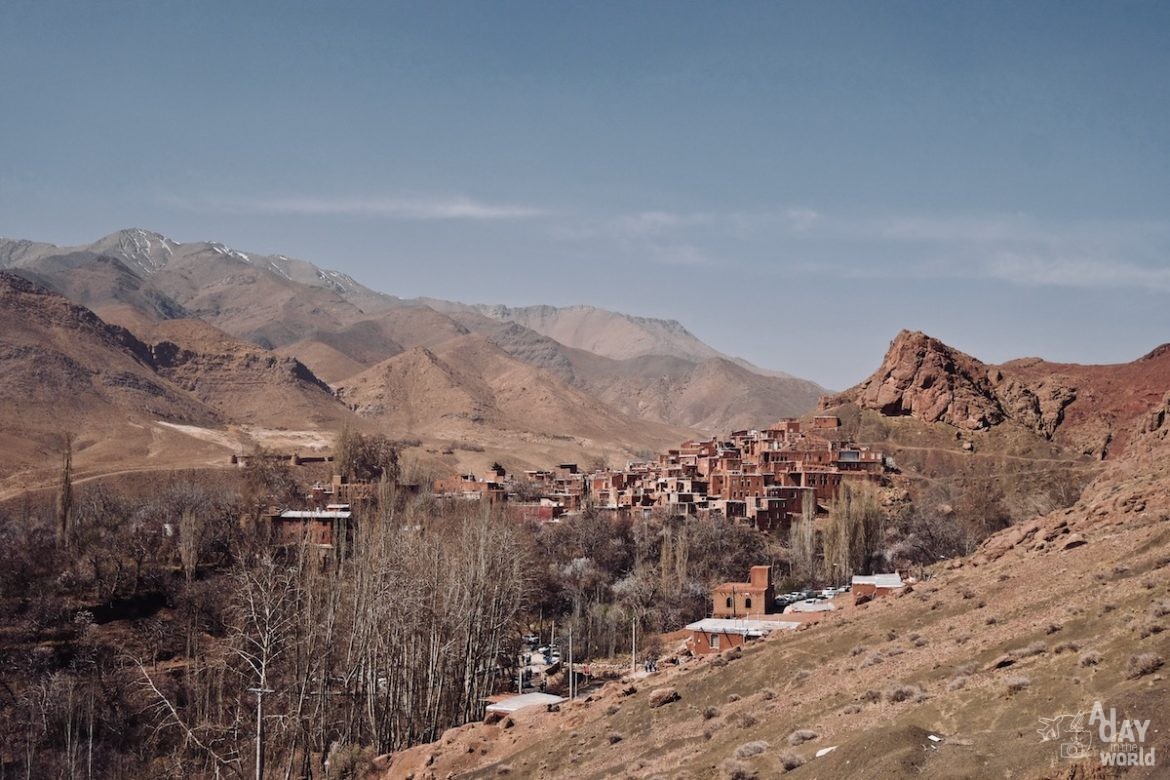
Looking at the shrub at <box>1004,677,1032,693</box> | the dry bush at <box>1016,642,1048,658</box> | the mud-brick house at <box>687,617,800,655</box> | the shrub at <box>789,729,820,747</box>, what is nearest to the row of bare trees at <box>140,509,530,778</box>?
the mud-brick house at <box>687,617,800,655</box>

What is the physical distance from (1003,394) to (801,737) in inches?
3470

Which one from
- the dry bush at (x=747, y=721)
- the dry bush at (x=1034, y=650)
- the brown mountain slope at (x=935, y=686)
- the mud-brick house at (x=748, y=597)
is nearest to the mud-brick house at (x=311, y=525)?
the mud-brick house at (x=748, y=597)

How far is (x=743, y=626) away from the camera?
41219mm

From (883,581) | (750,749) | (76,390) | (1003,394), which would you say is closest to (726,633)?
(883,581)

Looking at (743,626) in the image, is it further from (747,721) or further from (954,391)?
(954,391)

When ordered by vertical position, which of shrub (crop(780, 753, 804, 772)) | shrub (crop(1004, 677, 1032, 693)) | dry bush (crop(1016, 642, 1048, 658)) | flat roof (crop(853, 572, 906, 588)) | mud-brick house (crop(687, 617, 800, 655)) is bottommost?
mud-brick house (crop(687, 617, 800, 655))

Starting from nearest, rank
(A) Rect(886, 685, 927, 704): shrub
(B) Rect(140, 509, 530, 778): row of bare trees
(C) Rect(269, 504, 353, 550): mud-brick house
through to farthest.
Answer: (A) Rect(886, 685, 927, 704): shrub → (B) Rect(140, 509, 530, 778): row of bare trees → (C) Rect(269, 504, 353, 550): mud-brick house

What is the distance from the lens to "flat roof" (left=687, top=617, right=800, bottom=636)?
39594 millimetres

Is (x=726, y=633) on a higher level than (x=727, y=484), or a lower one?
lower

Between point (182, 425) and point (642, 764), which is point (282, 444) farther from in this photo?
point (642, 764)

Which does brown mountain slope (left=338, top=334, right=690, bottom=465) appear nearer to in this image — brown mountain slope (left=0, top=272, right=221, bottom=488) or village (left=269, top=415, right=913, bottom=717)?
brown mountain slope (left=0, top=272, right=221, bottom=488)

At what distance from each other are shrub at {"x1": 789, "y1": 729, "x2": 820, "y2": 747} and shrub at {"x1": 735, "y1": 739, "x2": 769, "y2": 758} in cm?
55

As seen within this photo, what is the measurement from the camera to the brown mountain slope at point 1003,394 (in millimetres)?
91688

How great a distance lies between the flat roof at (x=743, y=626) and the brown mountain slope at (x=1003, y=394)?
55.3 meters
